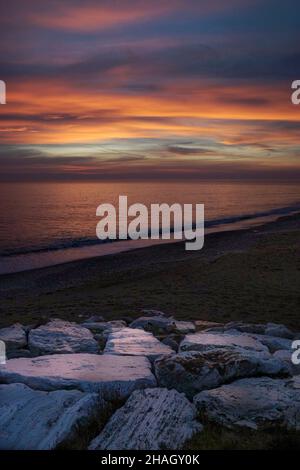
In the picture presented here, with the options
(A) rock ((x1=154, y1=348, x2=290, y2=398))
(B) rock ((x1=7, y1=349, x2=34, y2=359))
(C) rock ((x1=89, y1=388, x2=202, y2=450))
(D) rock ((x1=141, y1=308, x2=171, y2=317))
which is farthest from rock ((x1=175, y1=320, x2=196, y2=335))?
(C) rock ((x1=89, y1=388, x2=202, y2=450))

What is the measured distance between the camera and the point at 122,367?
19.4ft

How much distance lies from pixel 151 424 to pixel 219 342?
2.67 m

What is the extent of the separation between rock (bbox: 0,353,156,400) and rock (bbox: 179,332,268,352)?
3.04ft

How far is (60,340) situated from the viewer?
24.2 feet

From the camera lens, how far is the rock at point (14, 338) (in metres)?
7.22

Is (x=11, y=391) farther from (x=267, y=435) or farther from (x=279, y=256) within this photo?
(x=279, y=256)

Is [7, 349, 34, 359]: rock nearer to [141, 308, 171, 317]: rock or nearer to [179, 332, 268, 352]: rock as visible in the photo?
[179, 332, 268, 352]: rock

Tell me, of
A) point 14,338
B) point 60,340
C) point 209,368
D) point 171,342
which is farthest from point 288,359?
point 14,338

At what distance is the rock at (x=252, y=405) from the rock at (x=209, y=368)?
21cm

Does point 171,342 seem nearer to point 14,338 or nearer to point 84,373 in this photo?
point 84,373

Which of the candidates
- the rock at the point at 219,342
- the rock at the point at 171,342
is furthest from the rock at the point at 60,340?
the rock at the point at 219,342

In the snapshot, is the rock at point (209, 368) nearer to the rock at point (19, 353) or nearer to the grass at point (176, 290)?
the rock at point (19, 353)
